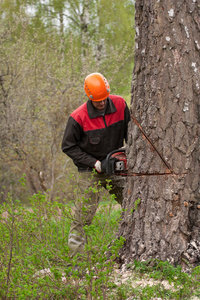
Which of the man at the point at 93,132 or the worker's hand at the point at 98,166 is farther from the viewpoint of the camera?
the man at the point at 93,132

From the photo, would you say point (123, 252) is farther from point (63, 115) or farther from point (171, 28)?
point (63, 115)

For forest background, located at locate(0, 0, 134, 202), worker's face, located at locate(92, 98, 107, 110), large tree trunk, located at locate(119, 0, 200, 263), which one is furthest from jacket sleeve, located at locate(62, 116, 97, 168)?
forest background, located at locate(0, 0, 134, 202)

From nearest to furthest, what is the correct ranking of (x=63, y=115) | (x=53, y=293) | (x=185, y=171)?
(x=53, y=293) → (x=185, y=171) → (x=63, y=115)

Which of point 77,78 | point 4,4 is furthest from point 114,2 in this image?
point 77,78

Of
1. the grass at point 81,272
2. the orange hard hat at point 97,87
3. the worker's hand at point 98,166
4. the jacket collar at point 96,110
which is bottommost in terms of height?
the grass at point 81,272

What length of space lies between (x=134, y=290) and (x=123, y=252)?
641 millimetres

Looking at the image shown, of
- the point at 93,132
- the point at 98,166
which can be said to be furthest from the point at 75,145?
the point at 98,166

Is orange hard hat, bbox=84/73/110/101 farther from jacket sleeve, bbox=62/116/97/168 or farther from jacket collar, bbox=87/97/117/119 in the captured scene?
jacket sleeve, bbox=62/116/97/168

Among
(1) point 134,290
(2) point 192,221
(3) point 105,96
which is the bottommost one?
(1) point 134,290

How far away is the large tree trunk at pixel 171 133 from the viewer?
10.7ft

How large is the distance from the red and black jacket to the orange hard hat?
178 millimetres

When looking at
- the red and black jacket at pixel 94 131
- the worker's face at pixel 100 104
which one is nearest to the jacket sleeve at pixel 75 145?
Result: the red and black jacket at pixel 94 131

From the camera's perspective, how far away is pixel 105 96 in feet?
14.1

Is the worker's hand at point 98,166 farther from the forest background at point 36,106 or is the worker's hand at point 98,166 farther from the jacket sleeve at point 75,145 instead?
the forest background at point 36,106
